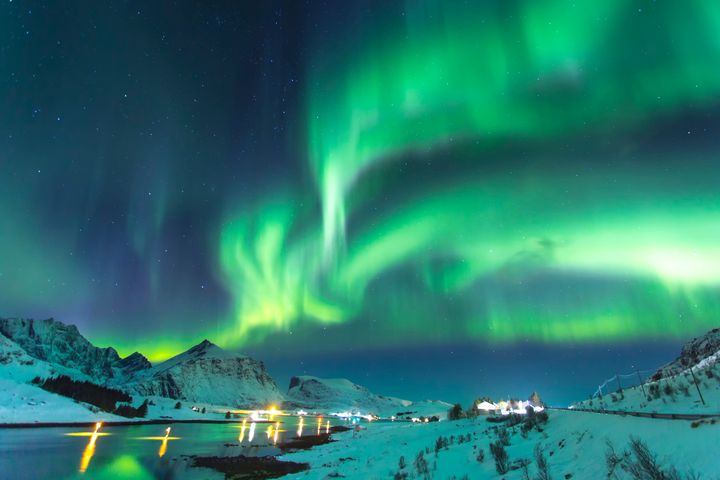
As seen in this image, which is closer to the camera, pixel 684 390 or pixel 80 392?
pixel 684 390

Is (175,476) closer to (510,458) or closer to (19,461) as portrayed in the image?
(19,461)

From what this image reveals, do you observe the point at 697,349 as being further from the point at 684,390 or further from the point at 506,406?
the point at 506,406

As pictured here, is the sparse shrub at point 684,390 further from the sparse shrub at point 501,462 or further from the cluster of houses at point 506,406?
the cluster of houses at point 506,406

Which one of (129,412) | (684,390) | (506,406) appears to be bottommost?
(684,390)

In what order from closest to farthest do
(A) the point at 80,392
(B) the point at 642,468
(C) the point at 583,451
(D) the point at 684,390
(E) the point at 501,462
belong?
(B) the point at 642,468 < (C) the point at 583,451 < (E) the point at 501,462 < (D) the point at 684,390 < (A) the point at 80,392

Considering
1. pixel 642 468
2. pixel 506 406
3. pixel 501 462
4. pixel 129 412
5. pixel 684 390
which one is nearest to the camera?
pixel 642 468

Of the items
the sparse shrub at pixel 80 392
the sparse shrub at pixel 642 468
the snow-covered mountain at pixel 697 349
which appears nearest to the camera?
the sparse shrub at pixel 642 468

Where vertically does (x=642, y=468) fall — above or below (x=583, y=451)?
below

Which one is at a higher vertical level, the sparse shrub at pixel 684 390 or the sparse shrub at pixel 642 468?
the sparse shrub at pixel 684 390

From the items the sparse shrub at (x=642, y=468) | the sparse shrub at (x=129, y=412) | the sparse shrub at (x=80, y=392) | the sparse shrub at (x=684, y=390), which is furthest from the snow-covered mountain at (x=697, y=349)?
the sparse shrub at (x=80, y=392)

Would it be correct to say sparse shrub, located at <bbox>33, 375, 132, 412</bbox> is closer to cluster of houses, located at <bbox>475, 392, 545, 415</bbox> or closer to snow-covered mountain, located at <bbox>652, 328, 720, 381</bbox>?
cluster of houses, located at <bbox>475, 392, 545, 415</bbox>

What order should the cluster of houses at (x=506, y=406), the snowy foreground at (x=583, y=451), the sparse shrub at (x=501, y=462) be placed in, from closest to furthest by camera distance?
1. the snowy foreground at (x=583, y=451)
2. the sparse shrub at (x=501, y=462)
3. the cluster of houses at (x=506, y=406)

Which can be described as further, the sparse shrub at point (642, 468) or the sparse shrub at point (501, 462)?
the sparse shrub at point (501, 462)

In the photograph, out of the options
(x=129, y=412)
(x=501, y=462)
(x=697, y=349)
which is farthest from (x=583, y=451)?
(x=129, y=412)
